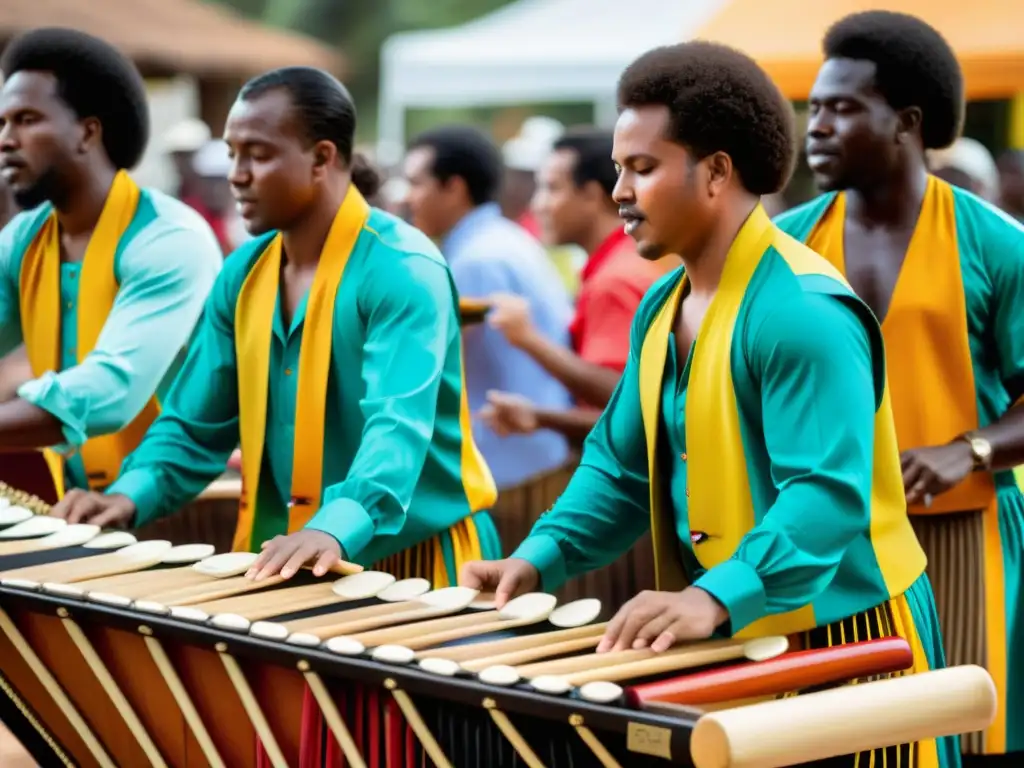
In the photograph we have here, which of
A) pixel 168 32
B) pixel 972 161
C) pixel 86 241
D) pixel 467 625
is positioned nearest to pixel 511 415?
pixel 86 241

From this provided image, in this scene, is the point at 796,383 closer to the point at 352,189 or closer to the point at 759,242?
the point at 759,242

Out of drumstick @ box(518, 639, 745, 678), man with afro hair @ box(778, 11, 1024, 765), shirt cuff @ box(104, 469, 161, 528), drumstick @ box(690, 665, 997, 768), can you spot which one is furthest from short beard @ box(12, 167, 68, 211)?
drumstick @ box(690, 665, 997, 768)

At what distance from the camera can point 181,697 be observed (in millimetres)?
3125

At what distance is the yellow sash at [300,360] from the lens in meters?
4.13

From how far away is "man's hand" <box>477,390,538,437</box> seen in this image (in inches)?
244

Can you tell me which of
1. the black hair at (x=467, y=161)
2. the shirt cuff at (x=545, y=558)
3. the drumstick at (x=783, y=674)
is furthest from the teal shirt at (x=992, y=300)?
the black hair at (x=467, y=161)

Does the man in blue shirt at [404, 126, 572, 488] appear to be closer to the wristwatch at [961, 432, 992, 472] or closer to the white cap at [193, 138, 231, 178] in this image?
the wristwatch at [961, 432, 992, 472]

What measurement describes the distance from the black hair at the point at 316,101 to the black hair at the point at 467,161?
11.6 feet

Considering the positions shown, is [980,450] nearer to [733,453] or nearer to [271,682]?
[733,453]

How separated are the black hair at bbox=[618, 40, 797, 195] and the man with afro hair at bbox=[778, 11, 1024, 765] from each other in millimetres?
1089

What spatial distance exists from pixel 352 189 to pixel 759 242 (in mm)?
1362

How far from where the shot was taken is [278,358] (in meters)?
4.25

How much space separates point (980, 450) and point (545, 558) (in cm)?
126

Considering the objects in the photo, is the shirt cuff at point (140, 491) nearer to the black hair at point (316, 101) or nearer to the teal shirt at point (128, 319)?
the teal shirt at point (128, 319)
